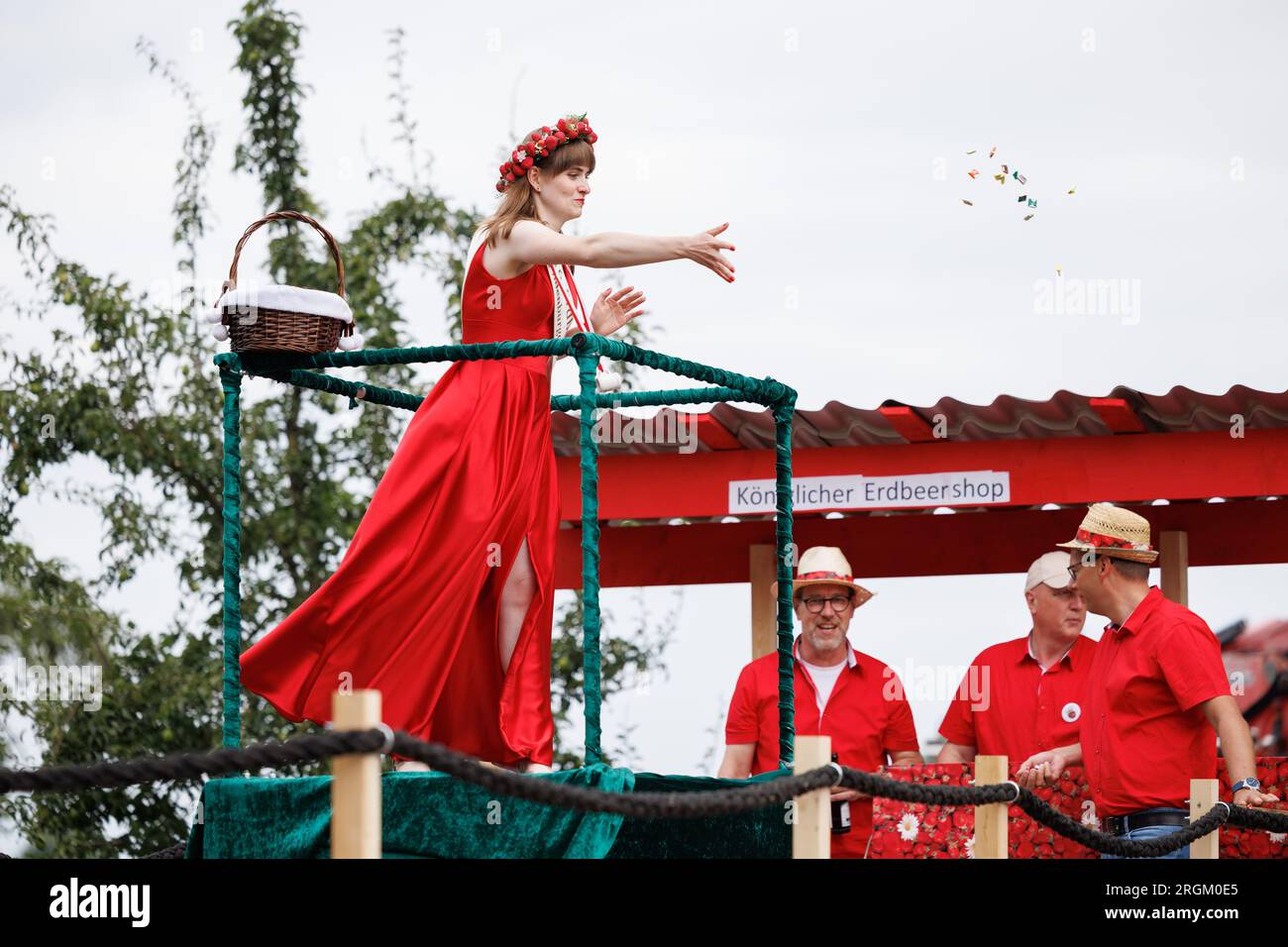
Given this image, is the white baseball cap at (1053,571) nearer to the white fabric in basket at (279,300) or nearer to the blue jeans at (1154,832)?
the blue jeans at (1154,832)

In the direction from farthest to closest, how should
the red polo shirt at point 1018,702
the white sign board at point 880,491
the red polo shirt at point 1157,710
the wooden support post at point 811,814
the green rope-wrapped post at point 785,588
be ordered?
the white sign board at point 880,491, the red polo shirt at point 1018,702, the green rope-wrapped post at point 785,588, the red polo shirt at point 1157,710, the wooden support post at point 811,814

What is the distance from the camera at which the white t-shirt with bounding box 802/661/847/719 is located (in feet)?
20.9

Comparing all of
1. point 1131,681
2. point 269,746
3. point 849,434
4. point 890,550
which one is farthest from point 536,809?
point 890,550

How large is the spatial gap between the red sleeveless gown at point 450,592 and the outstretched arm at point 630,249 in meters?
0.27

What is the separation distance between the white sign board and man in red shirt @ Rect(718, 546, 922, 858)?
1209mm

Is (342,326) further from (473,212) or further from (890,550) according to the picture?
(473,212)

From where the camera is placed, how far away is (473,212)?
13.5 meters

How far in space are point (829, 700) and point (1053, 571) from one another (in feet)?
3.08

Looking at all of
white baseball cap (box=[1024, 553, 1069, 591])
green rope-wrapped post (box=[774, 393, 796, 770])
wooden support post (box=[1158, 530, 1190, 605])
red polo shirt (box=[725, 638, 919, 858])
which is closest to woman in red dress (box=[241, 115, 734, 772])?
green rope-wrapped post (box=[774, 393, 796, 770])

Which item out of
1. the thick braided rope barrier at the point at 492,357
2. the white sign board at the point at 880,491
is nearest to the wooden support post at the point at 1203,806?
the thick braided rope barrier at the point at 492,357

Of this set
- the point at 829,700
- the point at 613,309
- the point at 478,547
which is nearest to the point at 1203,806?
the point at 829,700

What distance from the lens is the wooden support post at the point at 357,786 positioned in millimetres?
2967
